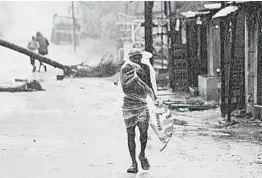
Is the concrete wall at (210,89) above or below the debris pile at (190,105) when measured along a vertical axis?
above

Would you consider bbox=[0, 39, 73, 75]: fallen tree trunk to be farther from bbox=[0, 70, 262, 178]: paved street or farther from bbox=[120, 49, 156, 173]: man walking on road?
bbox=[120, 49, 156, 173]: man walking on road

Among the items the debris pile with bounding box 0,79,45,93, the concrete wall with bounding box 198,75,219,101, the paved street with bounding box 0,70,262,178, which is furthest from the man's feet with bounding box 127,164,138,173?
the concrete wall with bounding box 198,75,219,101

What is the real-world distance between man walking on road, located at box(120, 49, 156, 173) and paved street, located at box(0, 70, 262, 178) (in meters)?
0.44

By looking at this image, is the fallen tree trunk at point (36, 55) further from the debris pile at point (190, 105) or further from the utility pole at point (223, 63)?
the utility pole at point (223, 63)

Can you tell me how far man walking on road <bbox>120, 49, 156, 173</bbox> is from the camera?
746 centimetres

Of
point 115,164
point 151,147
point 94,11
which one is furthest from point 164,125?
A: point 94,11

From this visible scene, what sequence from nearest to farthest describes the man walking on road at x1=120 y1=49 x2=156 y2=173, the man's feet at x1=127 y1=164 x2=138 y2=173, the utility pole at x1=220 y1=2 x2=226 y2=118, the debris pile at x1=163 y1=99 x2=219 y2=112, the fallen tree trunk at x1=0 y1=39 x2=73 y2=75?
the man's feet at x1=127 y1=164 x2=138 y2=173 → the man walking on road at x1=120 y1=49 x2=156 y2=173 → the utility pole at x1=220 y1=2 x2=226 y2=118 → the debris pile at x1=163 y1=99 x2=219 y2=112 → the fallen tree trunk at x1=0 y1=39 x2=73 y2=75

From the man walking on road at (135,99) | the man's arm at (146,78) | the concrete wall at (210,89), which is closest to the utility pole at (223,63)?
the concrete wall at (210,89)

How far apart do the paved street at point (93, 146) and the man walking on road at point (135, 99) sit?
1.46ft

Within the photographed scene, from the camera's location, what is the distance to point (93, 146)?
31.2 feet

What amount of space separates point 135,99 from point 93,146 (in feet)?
7.65

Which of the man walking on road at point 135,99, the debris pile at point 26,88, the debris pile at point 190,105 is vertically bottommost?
the debris pile at point 190,105

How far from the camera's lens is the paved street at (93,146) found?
24.7 ft

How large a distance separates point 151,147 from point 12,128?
3.25 m
